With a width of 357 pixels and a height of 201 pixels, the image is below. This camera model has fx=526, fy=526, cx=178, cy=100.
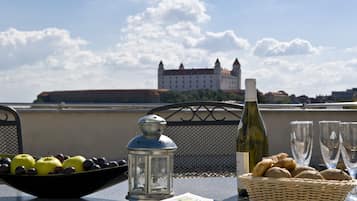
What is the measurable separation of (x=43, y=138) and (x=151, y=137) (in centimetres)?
424

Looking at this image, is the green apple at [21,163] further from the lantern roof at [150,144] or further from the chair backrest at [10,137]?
the chair backrest at [10,137]

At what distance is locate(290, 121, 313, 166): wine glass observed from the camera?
1498 mm

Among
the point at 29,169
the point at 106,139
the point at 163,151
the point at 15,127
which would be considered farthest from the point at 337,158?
the point at 106,139

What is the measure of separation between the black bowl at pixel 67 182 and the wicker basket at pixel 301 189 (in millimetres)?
416

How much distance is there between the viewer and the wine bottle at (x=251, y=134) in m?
1.55

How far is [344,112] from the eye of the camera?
554 cm

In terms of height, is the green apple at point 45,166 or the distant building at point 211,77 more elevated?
the distant building at point 211,77

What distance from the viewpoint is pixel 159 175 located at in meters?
1.37

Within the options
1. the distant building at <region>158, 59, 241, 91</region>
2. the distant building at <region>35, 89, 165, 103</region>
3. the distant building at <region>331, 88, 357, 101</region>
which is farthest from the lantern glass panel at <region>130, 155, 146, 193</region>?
the distant building at <region>158, 59, 241, 91</region>

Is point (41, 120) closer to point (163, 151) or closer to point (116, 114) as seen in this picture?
point (116, 114)

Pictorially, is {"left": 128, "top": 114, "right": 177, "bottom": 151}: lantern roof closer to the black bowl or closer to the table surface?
the black bowl

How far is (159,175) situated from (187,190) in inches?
13.0

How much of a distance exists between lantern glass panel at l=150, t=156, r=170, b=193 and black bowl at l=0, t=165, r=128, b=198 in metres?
0.13

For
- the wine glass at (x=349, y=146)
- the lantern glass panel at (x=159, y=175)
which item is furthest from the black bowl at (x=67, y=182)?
the wine glass at (x=349, y=146)
